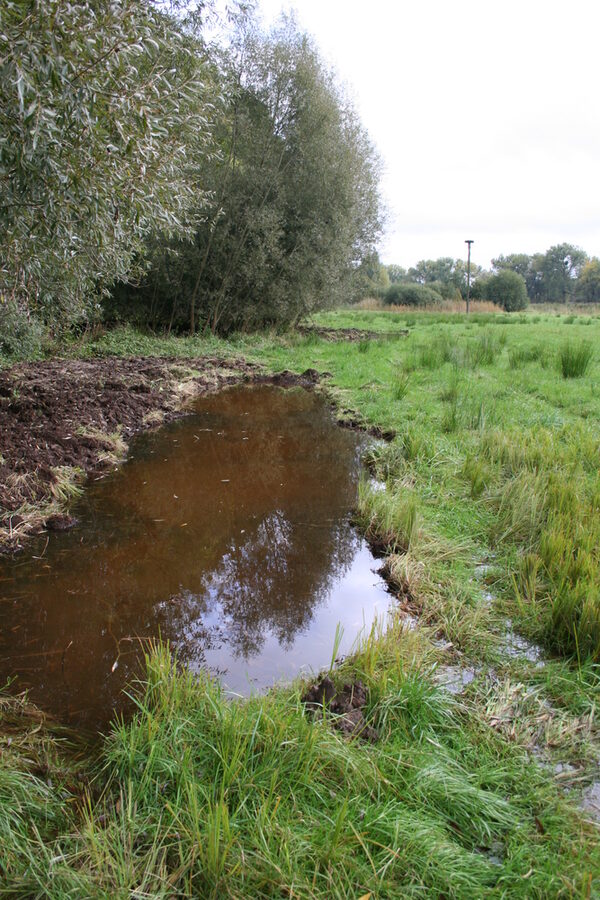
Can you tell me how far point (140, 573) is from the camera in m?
3.93

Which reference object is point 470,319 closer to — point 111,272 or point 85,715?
point 111,272

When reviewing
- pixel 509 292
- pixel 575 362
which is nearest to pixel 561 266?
pixel 509 292

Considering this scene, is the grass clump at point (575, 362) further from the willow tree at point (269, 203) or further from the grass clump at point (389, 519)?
the willow tree at point (269, 203)

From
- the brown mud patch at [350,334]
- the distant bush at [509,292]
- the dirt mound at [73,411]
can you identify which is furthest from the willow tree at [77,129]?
the distant bush at [509,292]

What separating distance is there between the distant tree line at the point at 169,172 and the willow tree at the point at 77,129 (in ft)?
0.04

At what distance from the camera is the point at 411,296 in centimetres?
4322

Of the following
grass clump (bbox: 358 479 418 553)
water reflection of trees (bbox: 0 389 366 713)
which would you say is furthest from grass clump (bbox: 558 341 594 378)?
grass clump (bbox: 358 479 418 553)

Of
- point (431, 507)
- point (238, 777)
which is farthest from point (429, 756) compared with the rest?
point (431, 507)

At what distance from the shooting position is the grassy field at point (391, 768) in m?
1.71

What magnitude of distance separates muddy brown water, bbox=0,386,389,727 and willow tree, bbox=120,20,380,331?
9.77 metres

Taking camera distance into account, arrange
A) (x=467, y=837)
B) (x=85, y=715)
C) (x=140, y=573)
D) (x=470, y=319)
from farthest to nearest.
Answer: (x=470, y=319) < (x=140, y=573) < (x=85, y=715) < (x=467, y=837)

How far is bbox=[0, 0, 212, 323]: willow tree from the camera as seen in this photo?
3.10 metres

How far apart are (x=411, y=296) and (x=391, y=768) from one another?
145 ft

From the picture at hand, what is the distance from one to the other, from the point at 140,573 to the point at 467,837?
2729 millimetres
